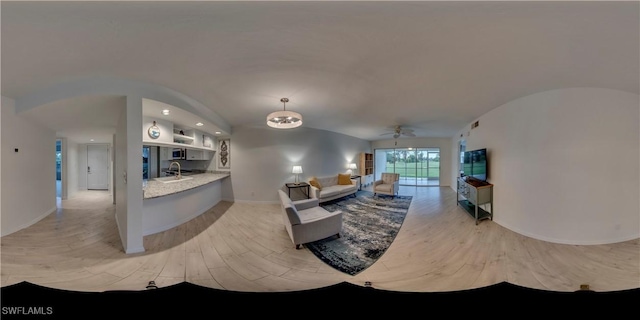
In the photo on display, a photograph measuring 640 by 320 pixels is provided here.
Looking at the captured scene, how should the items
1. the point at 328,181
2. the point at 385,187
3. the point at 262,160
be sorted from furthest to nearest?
the point at 328,181
the point at 385,187
the point at 262,160

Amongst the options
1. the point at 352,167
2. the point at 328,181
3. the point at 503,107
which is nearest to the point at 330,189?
the point at 328,181

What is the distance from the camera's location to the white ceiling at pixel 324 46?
105 cm

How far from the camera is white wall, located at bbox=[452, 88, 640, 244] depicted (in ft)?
6.83

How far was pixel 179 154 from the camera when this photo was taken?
4.28 metres

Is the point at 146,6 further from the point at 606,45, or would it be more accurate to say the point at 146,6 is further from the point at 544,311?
the point at 606,45

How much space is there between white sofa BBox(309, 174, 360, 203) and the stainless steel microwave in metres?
2.98

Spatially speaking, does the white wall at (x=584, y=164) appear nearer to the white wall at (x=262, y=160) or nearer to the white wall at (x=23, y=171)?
the white wall at (x=262, y=160)

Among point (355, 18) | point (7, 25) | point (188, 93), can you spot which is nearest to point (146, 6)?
point (7, 25)

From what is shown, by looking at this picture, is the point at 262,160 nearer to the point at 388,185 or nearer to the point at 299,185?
the point at 299,185

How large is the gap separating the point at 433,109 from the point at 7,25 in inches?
162

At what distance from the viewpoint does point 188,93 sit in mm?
2184

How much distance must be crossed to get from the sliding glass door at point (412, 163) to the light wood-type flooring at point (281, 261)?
→ 519cm

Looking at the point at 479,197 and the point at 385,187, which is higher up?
the point at 479,197

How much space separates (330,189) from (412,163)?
14.8ft
